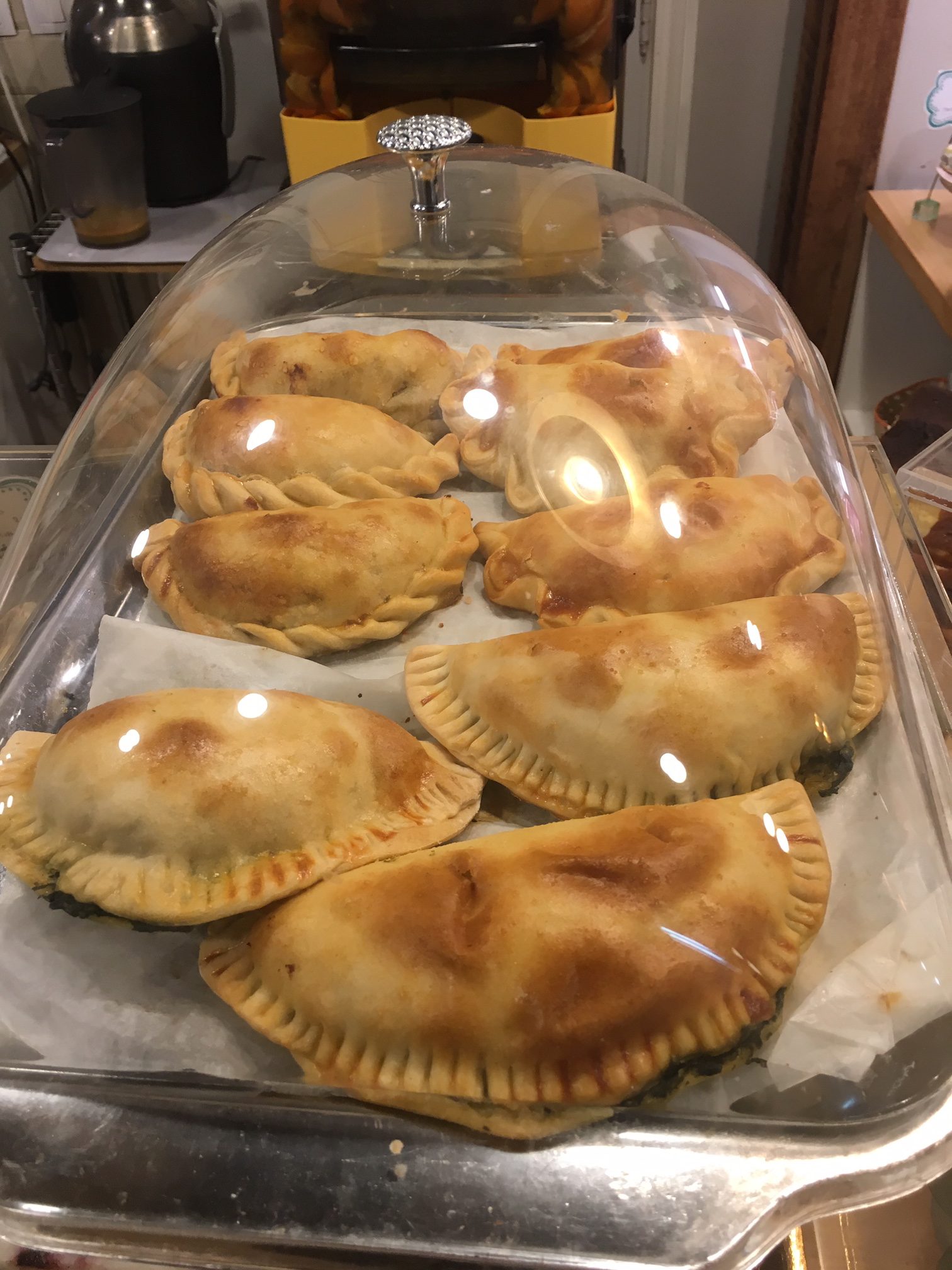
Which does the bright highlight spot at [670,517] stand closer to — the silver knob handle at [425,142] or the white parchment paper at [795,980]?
the white parchment paper at [795,980]

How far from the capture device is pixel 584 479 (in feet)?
4.00

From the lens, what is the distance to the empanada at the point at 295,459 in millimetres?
1327

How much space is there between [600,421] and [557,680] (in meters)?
0.49

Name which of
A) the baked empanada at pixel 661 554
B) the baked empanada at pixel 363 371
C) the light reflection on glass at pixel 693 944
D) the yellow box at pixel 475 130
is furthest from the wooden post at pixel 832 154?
the light reflection on glass at pixel 693 944

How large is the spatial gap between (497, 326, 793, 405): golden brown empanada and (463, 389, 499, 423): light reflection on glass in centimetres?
10

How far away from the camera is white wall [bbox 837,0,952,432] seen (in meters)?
2.09

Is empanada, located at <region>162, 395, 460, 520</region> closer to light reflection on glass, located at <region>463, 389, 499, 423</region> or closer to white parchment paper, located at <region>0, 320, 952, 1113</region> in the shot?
light reflection on glass, located at <region>463, 389, 499, 423</region>

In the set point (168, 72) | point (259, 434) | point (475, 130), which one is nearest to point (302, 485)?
point (259, 434)

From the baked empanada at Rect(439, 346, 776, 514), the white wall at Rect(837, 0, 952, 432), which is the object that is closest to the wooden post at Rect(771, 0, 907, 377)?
the white wall at Rect(837, 0, 952, 432)

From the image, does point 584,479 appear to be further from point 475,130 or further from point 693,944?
point 475,130

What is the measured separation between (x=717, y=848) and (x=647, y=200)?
120 cm

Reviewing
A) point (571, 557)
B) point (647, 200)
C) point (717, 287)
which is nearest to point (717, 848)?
point (571, 557)

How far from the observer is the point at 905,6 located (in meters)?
2.03

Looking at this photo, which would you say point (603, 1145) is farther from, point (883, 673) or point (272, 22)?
point (272, 22)
